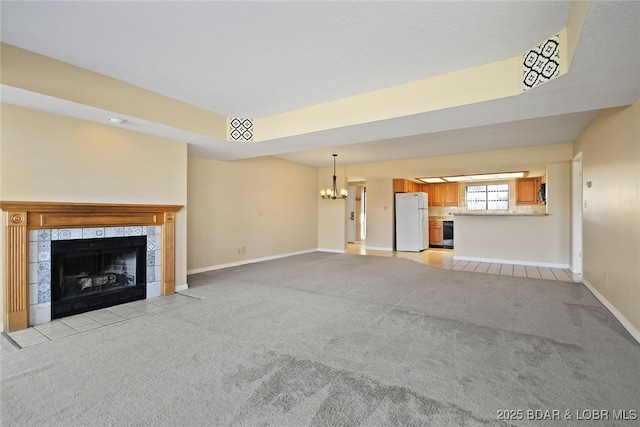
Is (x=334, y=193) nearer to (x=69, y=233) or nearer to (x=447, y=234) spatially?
(x=447, y=234)

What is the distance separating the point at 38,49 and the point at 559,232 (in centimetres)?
853

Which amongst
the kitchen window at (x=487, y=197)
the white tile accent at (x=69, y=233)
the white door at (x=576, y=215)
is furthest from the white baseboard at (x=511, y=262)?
the white tile accent at (x=69, y=233)

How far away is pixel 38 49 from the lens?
255 centimetres

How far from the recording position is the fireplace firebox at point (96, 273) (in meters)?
3.33

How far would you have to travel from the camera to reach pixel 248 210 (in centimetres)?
673

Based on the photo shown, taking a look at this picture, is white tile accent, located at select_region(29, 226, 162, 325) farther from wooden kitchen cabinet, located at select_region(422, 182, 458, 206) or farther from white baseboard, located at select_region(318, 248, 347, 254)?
wooden kitchen cabinet, located at select_region(422, 182, 458, 206)

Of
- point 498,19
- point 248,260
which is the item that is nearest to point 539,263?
point 498,19

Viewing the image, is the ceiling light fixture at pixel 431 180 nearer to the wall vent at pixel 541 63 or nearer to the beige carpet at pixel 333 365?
the beige carpet at pixel 333 365

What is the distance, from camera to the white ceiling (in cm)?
201

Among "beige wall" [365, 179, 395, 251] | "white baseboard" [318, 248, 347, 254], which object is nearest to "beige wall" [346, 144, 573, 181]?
"beige wall" [365, 179, 395, 251]

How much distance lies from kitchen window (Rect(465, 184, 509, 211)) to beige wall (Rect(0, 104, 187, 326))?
881 centimetres

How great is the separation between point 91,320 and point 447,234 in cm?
918

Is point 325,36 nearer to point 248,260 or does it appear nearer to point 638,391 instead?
point 638,391

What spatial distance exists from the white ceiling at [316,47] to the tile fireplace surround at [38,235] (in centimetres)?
106
